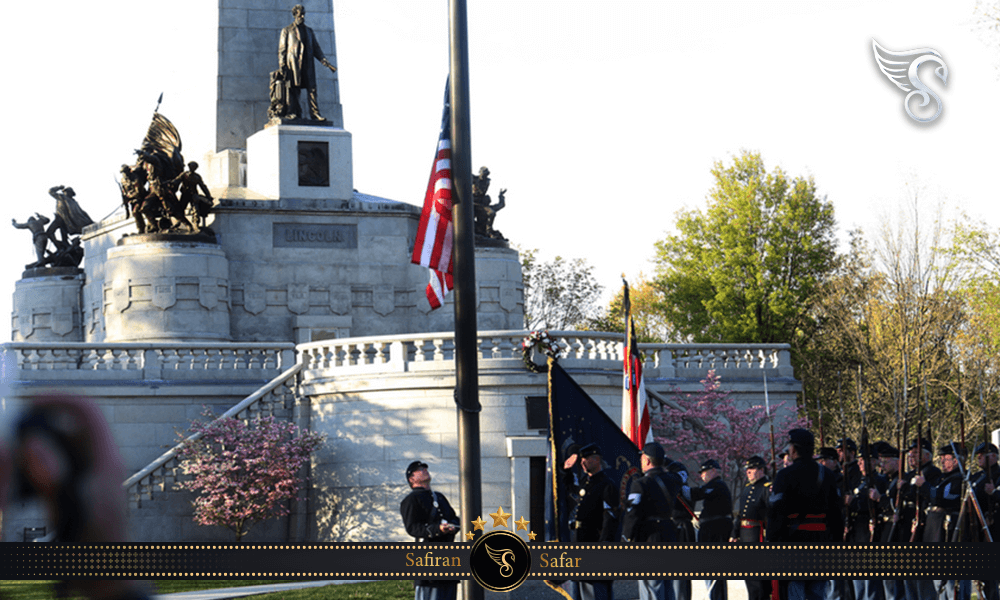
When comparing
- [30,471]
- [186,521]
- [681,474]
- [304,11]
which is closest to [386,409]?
[186,521]

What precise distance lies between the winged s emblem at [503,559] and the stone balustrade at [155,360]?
21.8m

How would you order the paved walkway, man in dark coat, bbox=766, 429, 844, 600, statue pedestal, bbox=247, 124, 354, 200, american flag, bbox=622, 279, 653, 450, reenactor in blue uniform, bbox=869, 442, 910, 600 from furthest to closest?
1. statue pedestal, bbox=247, 124, 354, 200
2. american flag, bbox=622, 279, 653, 450
3. the paved walkway
4. reenactor in blue uniform, bbox=869, 442, 910, 600
5. man in dark coat, bbox=766, 429, 844, 600

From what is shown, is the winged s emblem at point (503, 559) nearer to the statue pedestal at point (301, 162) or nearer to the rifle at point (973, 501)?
the rifle at point (973, 501)

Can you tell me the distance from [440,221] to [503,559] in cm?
→ 522

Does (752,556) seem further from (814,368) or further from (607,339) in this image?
(814,368)

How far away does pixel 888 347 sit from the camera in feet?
128

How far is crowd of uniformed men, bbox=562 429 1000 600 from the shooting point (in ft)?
35.4

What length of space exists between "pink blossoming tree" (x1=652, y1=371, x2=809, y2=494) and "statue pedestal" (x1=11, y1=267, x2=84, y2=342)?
17567 mm

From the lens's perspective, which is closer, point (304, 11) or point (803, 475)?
point (803, 475)

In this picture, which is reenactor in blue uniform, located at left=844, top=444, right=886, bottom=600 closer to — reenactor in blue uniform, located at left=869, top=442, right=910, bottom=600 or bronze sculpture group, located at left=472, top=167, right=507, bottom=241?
reenactor in blue uniform, located at left=869, top=442, right=910, bottom=600

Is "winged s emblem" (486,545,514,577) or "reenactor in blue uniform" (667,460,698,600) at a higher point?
"winged s emblem" (486,545,514,577)

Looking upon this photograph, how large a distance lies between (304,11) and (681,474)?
23789mm

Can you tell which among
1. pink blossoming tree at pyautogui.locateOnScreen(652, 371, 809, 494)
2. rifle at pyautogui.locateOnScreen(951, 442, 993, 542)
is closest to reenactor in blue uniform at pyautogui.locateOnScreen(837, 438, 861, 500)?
rifle at pyautogui.locateOnScreen(951, 442, 993, 542)

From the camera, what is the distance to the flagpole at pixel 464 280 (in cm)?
952
